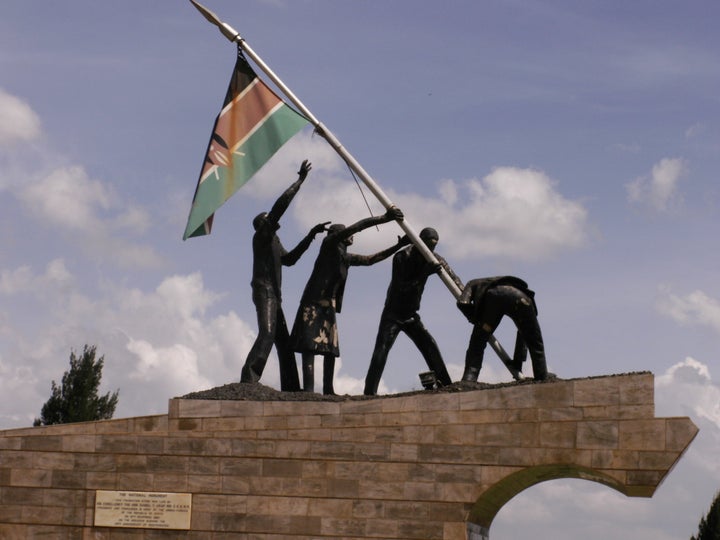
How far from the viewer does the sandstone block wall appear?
19.3 m

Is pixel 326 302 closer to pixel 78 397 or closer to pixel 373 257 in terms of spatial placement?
pixel 373 257

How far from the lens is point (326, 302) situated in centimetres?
2195

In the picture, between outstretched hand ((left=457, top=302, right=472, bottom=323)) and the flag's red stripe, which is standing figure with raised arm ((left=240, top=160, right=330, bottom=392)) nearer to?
the flag's red stripe

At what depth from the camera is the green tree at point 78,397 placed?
32.5 meters

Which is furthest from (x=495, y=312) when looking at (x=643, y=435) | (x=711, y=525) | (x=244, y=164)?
(x=711, y=525)

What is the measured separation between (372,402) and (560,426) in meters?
2.66

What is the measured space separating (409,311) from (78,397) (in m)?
13.2

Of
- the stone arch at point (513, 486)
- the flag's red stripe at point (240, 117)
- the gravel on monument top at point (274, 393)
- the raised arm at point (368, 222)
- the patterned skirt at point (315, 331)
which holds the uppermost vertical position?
the flag's red stripe at point (240, 117)

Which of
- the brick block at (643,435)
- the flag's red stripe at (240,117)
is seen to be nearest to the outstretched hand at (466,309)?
the brick block at (643,435)

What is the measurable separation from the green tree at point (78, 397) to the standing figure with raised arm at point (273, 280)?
38.2ft

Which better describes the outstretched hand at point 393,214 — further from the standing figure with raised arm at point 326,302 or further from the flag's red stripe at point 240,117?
the flag's red stripe at point 240,117

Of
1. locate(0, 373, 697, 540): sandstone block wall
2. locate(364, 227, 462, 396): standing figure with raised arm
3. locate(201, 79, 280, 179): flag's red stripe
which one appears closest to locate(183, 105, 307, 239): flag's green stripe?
locate(201, 79, 280, 179): flag's red stripe

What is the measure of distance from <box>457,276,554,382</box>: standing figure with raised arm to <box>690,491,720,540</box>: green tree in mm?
11914

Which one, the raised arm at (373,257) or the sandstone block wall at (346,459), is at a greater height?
the raised arm at (373,257)
